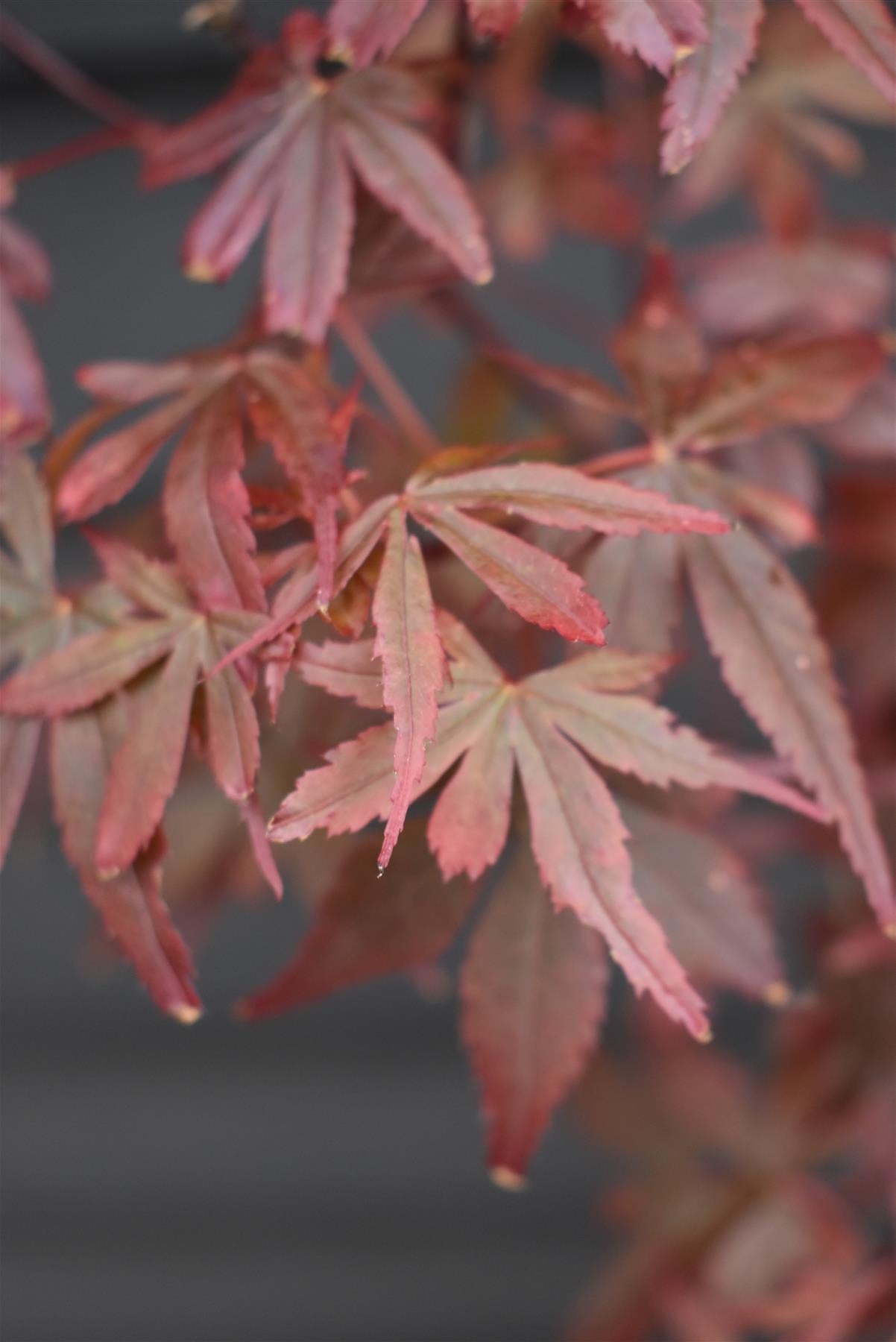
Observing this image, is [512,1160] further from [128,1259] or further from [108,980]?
[128,1259]

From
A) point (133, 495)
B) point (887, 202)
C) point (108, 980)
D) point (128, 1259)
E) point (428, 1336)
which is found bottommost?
point (428, 1336)

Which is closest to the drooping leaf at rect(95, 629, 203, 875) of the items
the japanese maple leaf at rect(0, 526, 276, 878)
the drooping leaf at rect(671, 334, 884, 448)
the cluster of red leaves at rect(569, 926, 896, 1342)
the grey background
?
the japanese maple leaf at rect(0, 526, 276, 878)

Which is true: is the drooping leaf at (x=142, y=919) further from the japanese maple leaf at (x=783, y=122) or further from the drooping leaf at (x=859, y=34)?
the japanese maple leaf at (x=783, y=122)

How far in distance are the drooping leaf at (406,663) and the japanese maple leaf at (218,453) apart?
Result: 20 millimetres

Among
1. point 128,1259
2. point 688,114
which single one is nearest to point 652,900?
point 688,114

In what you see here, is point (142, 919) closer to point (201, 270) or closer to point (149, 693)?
point (149, 693)

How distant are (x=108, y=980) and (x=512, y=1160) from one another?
1.02m

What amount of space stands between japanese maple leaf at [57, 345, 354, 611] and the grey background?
0.85 meters

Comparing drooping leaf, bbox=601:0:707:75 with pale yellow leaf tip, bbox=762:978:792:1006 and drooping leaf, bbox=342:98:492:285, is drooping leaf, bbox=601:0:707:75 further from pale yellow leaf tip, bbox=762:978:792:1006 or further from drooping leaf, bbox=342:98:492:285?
pale yellow leaf tip, bbox=762:978:792:1006

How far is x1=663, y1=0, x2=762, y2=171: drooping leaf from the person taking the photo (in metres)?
0.39

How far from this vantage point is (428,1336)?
1401 millimetres

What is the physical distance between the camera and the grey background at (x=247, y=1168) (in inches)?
54.7

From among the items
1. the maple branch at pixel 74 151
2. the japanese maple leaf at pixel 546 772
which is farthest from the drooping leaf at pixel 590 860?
the maple branch at pixel 74 151

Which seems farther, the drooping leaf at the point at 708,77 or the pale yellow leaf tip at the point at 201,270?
the pale yellow leaf tip at the point at 201,270
